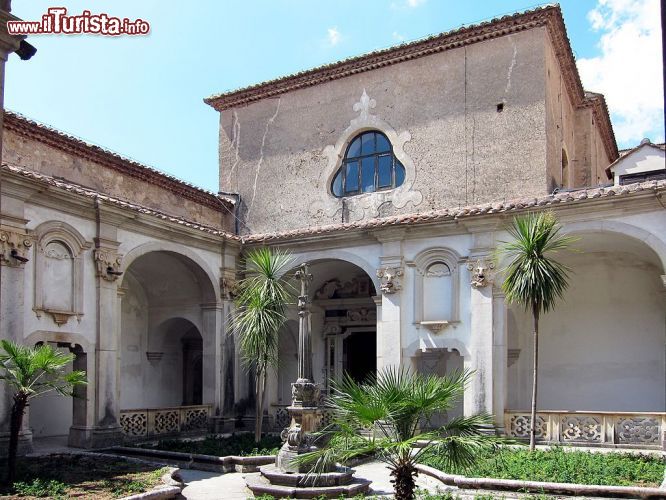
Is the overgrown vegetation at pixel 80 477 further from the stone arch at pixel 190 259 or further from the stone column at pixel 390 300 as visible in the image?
the stone column at pixel 390 300

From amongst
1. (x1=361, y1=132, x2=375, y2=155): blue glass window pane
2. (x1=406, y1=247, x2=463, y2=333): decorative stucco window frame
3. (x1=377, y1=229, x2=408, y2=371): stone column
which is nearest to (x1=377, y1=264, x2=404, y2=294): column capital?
(x1=377, y1=229, x2=408, y2=371): stone column

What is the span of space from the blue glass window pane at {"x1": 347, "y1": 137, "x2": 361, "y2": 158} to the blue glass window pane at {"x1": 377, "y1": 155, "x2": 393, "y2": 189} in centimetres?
72

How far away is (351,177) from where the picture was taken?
1930cm

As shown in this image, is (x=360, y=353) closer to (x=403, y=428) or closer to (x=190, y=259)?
(x=190, y=259)

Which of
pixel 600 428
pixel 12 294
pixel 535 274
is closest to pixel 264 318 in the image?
pixel 12 294

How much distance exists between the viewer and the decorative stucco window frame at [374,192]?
59.9 feet

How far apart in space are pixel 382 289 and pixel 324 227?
223 cm

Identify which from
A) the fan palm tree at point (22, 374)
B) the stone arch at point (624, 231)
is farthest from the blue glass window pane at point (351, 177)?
the fan palm tree at point (22, 374)

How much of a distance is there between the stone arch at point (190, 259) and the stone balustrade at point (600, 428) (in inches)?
308

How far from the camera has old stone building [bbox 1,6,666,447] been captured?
14047 millimetres

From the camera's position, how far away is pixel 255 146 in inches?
819

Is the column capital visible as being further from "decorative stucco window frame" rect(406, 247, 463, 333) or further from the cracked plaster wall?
the cracked plaster wall

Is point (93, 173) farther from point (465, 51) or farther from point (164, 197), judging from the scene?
point (465, 51)

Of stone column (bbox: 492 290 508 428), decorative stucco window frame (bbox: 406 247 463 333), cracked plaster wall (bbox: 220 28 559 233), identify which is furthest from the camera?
cracked plaster wall (bbox: 220 28 559 233)
